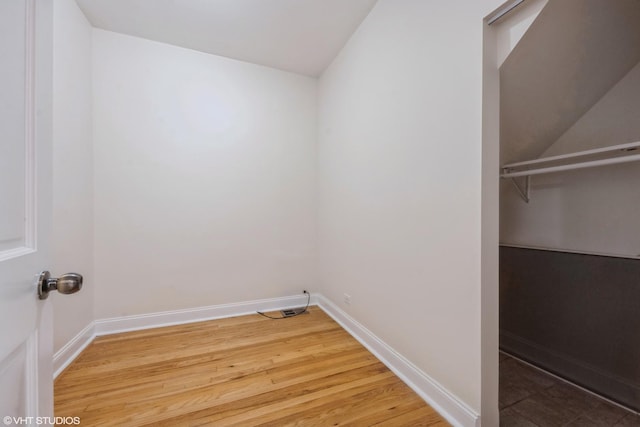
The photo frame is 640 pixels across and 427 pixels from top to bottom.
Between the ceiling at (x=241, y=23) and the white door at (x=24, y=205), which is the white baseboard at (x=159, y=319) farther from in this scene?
the ceiling at (x=241, y=23)

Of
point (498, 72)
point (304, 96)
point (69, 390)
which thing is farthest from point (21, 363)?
point (304, 96)

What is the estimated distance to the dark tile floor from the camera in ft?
4.51

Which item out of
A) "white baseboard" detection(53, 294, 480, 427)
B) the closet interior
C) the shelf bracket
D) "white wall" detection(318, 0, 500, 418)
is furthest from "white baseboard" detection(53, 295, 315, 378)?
the shelf bracket

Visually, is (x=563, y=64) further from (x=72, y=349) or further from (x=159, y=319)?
(x=72, y=349)

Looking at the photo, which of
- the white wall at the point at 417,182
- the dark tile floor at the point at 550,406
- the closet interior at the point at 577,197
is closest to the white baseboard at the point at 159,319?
the white wall at the point at 417,182

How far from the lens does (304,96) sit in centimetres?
302

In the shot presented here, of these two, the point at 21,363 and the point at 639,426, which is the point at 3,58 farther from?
the point at 639,426

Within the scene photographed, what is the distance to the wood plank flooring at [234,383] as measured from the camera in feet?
4.52

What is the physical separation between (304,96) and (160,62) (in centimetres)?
145

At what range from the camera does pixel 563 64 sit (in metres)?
1.40

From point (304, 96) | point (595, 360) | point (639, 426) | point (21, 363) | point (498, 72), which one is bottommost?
point (639, 426)

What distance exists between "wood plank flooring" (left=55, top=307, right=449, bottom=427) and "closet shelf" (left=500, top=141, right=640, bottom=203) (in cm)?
158

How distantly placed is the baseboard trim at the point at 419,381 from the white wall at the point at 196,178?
3.50 feet

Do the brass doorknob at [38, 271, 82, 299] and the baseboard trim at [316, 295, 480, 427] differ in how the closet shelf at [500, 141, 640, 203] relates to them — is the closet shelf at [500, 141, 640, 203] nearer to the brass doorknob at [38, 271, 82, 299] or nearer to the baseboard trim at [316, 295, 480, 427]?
the baseboard trim at [316, 295, 480, 427]
